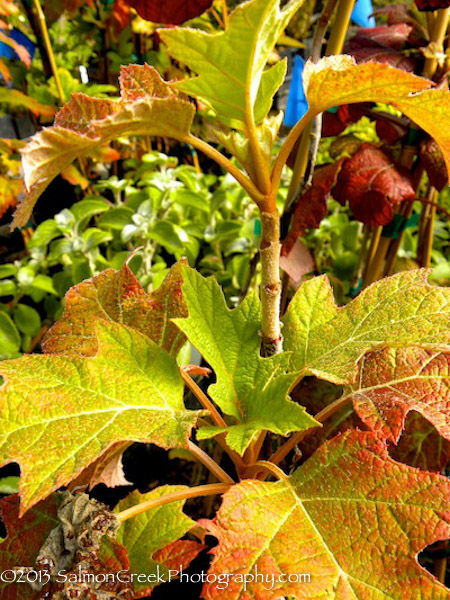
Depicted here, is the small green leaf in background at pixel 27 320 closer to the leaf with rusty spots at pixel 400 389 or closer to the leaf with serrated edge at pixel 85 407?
the leaf with serrated edge at pixel 85 407

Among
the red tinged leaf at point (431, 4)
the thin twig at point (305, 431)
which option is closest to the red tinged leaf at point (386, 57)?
the red tinged leaf at point (431, 4)

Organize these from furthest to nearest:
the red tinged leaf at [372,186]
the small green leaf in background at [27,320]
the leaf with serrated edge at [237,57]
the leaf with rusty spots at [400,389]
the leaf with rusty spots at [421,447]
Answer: the small green leaf in background at [27,320], the red tinged leaf at [372,186], the leaf with rusty spots at [421,447], the leaf with rusty spots at [400,389], the leaf with serrated edge at [237,57]

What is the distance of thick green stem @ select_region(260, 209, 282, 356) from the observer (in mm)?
454

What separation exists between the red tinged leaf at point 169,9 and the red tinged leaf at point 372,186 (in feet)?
1.29

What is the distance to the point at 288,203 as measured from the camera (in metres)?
0.83

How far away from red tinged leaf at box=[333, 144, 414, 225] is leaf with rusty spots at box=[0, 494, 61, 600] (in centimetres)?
63

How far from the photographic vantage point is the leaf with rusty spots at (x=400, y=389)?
0.45 meters

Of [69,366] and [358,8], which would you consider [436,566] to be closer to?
[69,366]

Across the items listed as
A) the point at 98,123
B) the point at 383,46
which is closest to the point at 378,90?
the point at 98,123

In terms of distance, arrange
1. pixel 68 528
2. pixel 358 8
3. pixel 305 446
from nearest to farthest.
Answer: pixel 68 528
pixel 305 446
pixel 358 8

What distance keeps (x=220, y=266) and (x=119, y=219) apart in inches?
13.3

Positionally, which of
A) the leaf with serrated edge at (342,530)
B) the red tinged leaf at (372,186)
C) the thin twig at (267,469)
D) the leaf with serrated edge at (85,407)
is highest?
the red tinged leaf at (372,186)

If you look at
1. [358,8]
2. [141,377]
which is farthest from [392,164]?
[141,377]

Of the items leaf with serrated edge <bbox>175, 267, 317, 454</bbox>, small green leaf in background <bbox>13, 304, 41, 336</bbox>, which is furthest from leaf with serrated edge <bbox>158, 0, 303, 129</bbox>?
small green leaf in background <bbox>13, 304, 41, 336</bbox>
